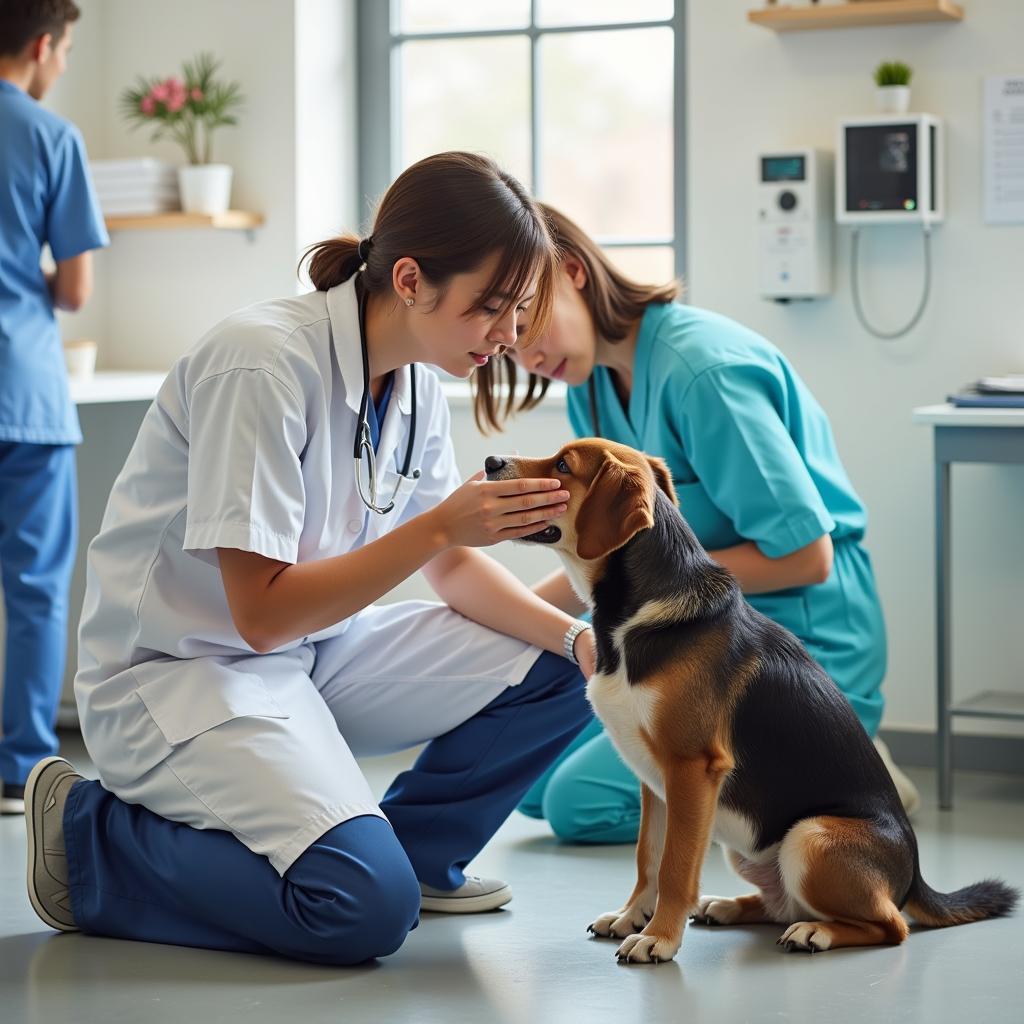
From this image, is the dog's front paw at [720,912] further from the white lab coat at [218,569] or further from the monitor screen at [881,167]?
the monitor screen at [881,167]

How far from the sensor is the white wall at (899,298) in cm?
348

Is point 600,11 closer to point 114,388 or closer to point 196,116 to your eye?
point 196,116

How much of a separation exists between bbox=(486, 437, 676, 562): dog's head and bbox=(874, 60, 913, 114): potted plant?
5.65 feet

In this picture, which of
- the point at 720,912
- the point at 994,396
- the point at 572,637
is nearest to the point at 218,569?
the point at 572,637

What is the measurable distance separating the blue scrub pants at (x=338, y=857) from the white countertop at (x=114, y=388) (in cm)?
132

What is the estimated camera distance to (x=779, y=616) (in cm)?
274

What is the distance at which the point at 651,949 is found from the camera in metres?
2.05

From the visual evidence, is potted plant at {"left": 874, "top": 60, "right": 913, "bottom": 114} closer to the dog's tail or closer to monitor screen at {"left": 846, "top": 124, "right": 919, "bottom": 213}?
monitor screen at {"left": 846, "top": 124, "right": 919, "bottom": 213}

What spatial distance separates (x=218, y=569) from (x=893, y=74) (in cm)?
208

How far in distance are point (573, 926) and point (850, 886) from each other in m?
0.45

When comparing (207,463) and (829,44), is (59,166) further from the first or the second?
(829,44)

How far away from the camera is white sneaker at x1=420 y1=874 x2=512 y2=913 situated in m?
2.37

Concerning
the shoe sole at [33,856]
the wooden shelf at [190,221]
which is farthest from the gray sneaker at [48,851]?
the wooden shelf at [190,221]

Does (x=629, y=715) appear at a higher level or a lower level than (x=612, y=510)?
lower
